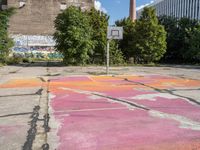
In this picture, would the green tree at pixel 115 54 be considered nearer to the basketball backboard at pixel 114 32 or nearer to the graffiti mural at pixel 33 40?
the basketball backboard at pixel 114 32

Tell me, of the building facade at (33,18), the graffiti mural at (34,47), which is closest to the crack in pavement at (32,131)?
the graffiti mural at (34,47)

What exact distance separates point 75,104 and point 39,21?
50.4 m

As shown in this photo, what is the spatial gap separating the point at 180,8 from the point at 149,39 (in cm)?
7069

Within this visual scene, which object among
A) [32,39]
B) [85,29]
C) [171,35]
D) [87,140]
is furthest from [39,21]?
[87,140]

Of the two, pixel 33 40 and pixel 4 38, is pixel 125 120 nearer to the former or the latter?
pixel 4 38

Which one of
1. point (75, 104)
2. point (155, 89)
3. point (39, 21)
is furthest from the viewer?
point (39, 21)

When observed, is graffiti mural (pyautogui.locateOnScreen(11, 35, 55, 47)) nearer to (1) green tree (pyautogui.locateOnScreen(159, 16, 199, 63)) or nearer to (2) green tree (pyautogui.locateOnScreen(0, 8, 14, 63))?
(2) green tree (pyautogui.locateOnScreen(0, 8, 14, 63))

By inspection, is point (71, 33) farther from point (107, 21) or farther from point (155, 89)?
point (155, 89)

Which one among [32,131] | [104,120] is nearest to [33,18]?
[104,120]

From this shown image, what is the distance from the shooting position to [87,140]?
638 centimetres

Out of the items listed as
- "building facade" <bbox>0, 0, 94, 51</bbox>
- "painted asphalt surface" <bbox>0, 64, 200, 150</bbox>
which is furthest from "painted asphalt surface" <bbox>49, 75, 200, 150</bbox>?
"building facade" <bbox>0, 0, 94, 51</bbox>

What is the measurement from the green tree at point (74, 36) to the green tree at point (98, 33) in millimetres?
1213

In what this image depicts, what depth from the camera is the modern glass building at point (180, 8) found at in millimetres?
93938

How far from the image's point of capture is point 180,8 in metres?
103
